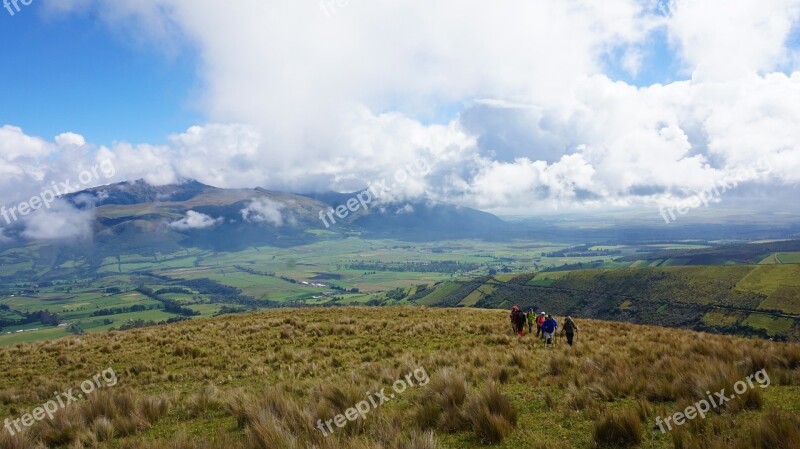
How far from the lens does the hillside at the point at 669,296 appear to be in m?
97.1

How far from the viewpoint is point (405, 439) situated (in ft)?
22.7

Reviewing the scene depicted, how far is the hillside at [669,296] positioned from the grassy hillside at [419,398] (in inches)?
3791

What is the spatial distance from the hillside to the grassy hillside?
96.3 meters

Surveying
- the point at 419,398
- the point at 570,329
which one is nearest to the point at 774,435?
the point at 419,398

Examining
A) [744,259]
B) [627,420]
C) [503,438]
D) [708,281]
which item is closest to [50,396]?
[503,438]

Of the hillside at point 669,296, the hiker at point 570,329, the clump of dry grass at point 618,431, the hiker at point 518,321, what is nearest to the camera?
the clump of dry grass at point 618,431

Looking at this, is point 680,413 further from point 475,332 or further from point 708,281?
point 708,281

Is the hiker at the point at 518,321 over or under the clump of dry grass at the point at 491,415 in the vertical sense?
under

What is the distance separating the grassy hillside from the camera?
702 cm

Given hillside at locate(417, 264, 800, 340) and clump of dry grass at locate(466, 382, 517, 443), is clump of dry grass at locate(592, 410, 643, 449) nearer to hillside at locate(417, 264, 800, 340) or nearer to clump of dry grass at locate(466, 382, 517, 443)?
clump of dry grass at locate(466, 382, 517, 443)

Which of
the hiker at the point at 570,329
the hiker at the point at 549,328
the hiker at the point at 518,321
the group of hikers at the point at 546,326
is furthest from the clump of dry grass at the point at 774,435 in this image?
the hiker at the point at 518,321

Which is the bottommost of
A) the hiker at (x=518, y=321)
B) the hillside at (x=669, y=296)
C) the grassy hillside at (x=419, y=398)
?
the hillside at (x=669, y=296)

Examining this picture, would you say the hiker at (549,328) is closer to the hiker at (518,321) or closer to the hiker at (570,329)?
the hiker at (570,329)

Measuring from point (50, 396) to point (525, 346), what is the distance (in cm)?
1868
